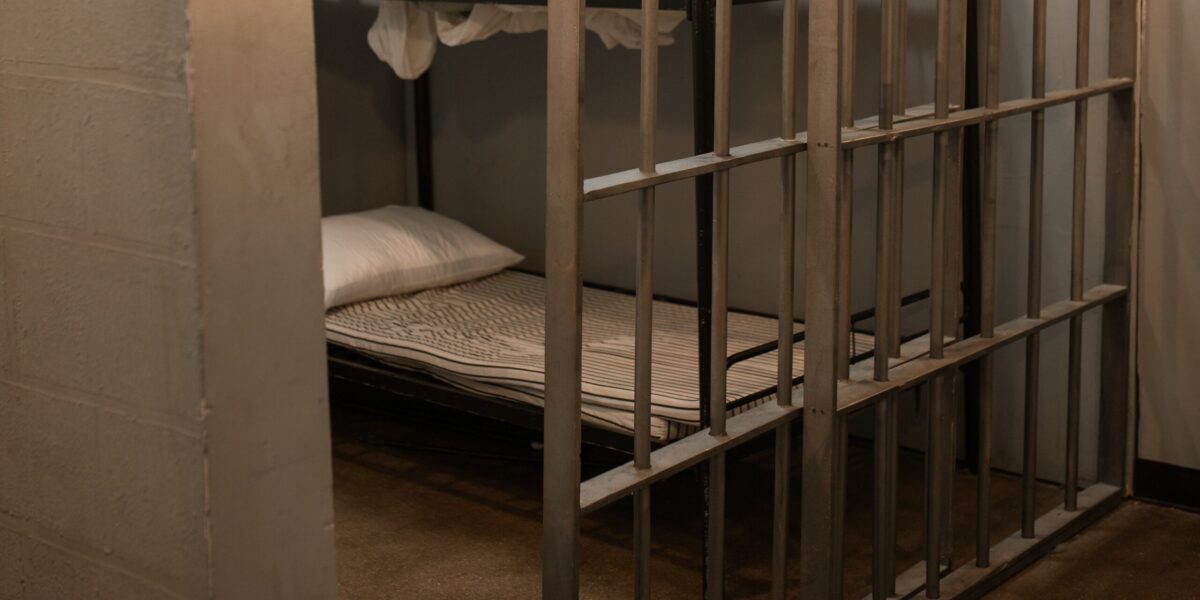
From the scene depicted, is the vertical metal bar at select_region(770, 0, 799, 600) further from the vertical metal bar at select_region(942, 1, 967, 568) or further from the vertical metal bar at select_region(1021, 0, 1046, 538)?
the vertical metal bar at select_region(1021, 0, 1046, 538)

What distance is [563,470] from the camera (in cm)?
210

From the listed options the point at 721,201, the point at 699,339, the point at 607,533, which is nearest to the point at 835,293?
the point at 721,201

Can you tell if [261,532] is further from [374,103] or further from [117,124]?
[374,103]

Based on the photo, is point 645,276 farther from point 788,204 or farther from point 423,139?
point 423,139

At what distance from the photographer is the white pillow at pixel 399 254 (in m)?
4.17

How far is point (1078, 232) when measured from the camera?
3215mm

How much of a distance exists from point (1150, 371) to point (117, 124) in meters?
2.74

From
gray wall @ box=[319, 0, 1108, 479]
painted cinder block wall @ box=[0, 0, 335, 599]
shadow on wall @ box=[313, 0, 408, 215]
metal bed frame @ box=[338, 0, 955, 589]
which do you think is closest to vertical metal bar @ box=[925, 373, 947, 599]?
metal bed frame @ box=[338, 0, 955, 589]

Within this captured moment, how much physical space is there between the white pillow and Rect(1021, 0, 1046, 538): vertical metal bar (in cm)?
192

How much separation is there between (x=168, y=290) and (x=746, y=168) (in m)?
2.60

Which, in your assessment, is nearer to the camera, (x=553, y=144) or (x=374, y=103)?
(x=553, y=144)

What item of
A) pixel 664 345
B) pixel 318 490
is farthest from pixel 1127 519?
pixel 318 490

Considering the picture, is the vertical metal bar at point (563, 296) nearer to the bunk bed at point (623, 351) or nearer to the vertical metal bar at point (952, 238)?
the bunk bed at point (623, 351)

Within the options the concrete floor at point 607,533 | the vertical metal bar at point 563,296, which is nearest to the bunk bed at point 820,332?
the vertical metal bar at point 563,296
